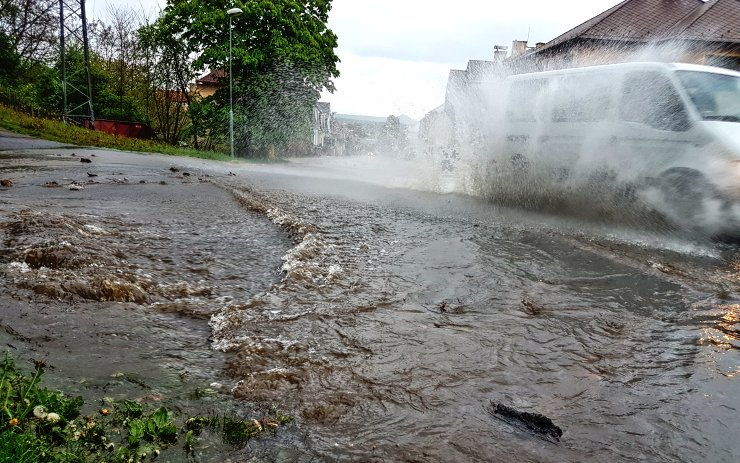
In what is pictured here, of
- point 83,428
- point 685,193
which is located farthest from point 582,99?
point 83,428

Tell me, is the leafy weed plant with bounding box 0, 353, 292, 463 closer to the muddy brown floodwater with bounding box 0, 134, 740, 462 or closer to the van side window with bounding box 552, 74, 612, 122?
the muddy brown floodwater with bounding box 0, 134, 740, 462

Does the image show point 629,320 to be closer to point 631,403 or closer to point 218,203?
point 631,403

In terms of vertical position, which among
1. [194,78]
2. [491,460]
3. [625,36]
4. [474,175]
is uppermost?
[625,36]

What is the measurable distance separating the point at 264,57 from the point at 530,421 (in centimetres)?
2655

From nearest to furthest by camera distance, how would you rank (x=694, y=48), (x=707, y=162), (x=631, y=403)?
(x=631, y=403)
(x=707, y=162)
(x=694, y=48)

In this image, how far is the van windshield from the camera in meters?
5.23

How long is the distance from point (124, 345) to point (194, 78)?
98.4 ft

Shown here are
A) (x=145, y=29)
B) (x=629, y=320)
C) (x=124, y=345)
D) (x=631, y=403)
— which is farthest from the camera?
(x=145, y=29)

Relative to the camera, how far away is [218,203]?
6.68 meters

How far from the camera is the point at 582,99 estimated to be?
261 inches

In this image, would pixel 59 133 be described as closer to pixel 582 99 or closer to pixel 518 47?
pixel 582 99

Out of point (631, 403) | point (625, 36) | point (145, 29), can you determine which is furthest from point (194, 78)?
point (631, 403)

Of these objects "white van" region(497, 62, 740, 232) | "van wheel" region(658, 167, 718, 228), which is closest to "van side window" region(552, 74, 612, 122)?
"white van" region(497, 62, 740, 232)

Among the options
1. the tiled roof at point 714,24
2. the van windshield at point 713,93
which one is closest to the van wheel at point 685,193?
the van windshield at point 713,93
